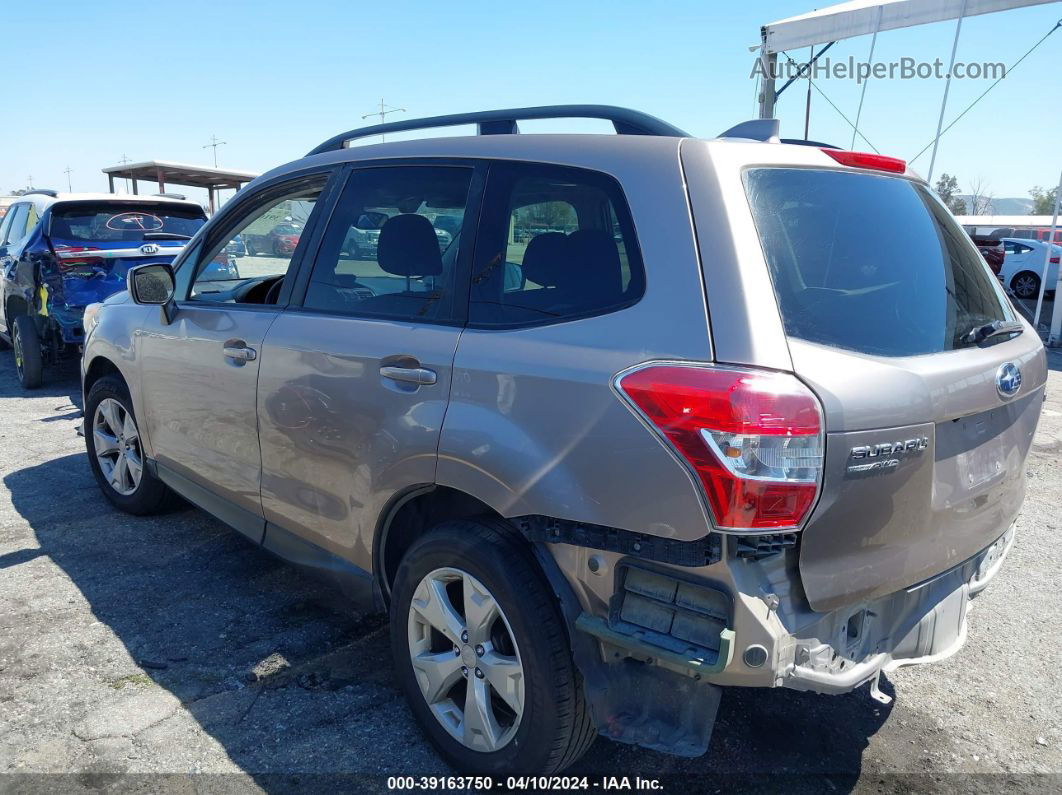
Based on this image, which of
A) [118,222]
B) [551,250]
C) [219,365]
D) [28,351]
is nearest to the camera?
[551,250]

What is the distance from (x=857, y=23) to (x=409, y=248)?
32.4 ft

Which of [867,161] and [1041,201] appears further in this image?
[1041,201]

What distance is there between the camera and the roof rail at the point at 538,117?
2.46 metres

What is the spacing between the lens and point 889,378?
6.72 feet

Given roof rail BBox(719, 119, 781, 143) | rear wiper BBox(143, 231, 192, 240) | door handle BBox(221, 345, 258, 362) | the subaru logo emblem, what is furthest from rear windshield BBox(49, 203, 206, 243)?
the subaru logo emblem

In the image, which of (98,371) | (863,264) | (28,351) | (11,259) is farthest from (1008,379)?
(11,259)

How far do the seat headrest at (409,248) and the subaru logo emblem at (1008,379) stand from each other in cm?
171

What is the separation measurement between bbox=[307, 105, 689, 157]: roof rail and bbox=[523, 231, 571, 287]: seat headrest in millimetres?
389

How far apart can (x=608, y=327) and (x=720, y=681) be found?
908mm

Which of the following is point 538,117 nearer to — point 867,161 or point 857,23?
point 867,161

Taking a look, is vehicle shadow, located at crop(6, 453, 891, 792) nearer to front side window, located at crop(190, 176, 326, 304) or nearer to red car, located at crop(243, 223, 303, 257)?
front side window, located at crop(190, 176, 326, 304)

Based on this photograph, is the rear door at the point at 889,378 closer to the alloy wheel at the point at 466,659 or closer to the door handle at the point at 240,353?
the alloy wheel at the point at 466,659

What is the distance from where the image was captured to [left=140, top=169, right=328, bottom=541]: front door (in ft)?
11.0

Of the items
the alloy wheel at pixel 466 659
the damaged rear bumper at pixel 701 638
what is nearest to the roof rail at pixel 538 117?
the damaged rear bumper at pixel 701 638
